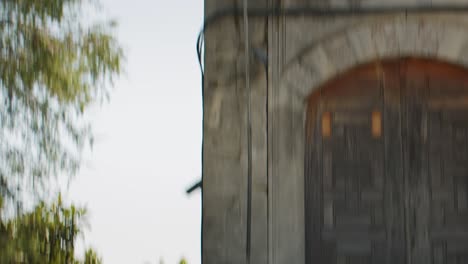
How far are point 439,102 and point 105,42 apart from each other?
3.80m

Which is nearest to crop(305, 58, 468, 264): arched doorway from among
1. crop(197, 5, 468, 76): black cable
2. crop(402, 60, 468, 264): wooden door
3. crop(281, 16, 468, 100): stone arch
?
crop(402, 60, 468, 264): wooden door

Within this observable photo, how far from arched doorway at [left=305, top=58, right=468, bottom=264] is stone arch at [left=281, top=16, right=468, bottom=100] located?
0.59ft

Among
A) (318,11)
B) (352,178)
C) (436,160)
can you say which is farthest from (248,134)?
(436,160)

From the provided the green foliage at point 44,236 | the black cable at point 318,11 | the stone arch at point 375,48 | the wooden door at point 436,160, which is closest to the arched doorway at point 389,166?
the wooden door at point 436,160

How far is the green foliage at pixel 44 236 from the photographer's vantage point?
29.7 feet

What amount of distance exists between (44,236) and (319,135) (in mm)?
3475

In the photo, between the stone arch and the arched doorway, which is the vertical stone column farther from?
the arched doorway

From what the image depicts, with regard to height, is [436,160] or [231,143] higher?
[231,143]

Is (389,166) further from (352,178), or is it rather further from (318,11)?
(318,11)

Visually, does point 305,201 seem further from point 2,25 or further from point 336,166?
point 2,25

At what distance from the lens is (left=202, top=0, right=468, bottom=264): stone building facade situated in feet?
26.5

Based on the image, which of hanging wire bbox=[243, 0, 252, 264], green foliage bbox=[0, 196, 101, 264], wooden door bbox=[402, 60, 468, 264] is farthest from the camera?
green foliage bbox=[0, 196, 101, 264]

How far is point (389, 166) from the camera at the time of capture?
822 centimetres

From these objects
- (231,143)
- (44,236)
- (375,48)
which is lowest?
(44,236)
